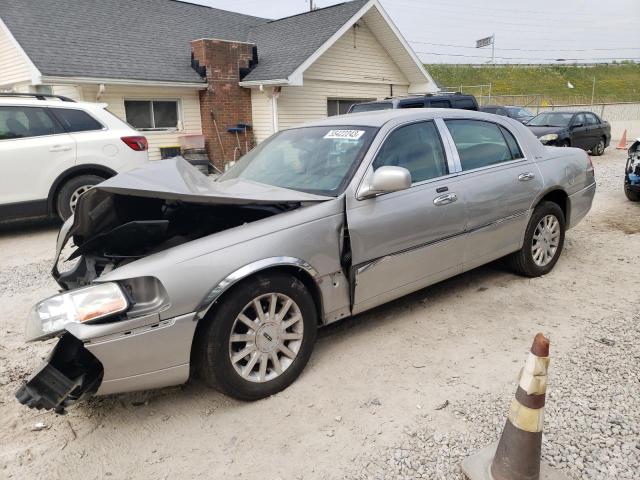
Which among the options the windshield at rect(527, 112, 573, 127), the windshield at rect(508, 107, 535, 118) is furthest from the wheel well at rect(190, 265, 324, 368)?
the windshield at rect(508, 107, 535, 118)

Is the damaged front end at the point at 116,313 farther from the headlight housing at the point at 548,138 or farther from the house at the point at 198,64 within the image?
the headlight housing at the point at 548,138

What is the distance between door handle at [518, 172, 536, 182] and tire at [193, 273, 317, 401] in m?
2.46

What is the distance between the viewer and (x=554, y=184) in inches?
187

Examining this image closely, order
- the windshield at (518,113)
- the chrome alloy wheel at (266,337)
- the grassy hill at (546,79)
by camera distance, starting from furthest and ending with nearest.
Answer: the grassy hill at (546,79) → the windshield at (518,113) → the chrome alloy wheel at (266,337)

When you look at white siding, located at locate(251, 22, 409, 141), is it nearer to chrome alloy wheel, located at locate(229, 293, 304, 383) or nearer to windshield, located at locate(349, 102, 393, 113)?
windshield, located at locate(349, 102, 393, 113)

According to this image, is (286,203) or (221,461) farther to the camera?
(286,203)

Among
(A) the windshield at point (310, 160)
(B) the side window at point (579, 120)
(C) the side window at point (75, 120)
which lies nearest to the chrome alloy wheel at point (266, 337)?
(A) the windshield at point (310, 160)

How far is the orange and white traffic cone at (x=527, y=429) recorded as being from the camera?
2.14 metres

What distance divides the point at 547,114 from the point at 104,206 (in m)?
15.8

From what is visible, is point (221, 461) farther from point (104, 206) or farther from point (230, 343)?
point (104, 206)

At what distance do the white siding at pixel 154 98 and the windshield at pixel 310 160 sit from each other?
9.34 meters

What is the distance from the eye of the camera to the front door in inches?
133

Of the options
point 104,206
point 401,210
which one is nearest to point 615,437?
point 401,210

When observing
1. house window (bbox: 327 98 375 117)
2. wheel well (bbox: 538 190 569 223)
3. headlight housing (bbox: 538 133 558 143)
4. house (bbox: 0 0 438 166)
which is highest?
house (bbox: 0 0 438 166)
